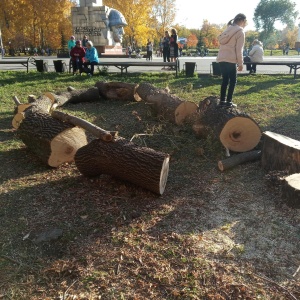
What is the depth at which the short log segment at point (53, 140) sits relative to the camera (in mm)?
4738

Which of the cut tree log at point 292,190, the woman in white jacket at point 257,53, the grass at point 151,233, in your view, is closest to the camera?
the grass at point 151,233

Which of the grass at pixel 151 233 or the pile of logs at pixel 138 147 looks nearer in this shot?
the grass at pixel 151 233

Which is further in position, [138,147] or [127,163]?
[138,147]

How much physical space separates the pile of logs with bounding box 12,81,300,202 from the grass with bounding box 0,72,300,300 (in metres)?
0.20

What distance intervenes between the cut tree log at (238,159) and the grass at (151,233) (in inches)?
3.7

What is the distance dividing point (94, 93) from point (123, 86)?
903mm

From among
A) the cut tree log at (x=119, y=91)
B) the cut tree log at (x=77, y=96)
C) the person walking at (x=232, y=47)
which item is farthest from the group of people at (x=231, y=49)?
the cut tree log at (x=77, y=96)

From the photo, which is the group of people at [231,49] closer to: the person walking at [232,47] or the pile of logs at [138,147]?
the person walking at [232,47]

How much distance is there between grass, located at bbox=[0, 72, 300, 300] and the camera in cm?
256

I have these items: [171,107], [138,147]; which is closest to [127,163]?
[138,147]

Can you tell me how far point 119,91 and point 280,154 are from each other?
5933 mm

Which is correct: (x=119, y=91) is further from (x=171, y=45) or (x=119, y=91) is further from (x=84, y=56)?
(x=171, y=45)

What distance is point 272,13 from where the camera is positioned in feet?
238

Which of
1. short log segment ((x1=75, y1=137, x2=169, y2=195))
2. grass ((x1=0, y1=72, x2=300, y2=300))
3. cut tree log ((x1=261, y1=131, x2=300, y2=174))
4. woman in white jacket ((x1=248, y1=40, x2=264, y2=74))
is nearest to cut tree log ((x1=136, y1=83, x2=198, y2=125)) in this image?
grass ((x1=0, y1=72, x2=300, y2=300))
